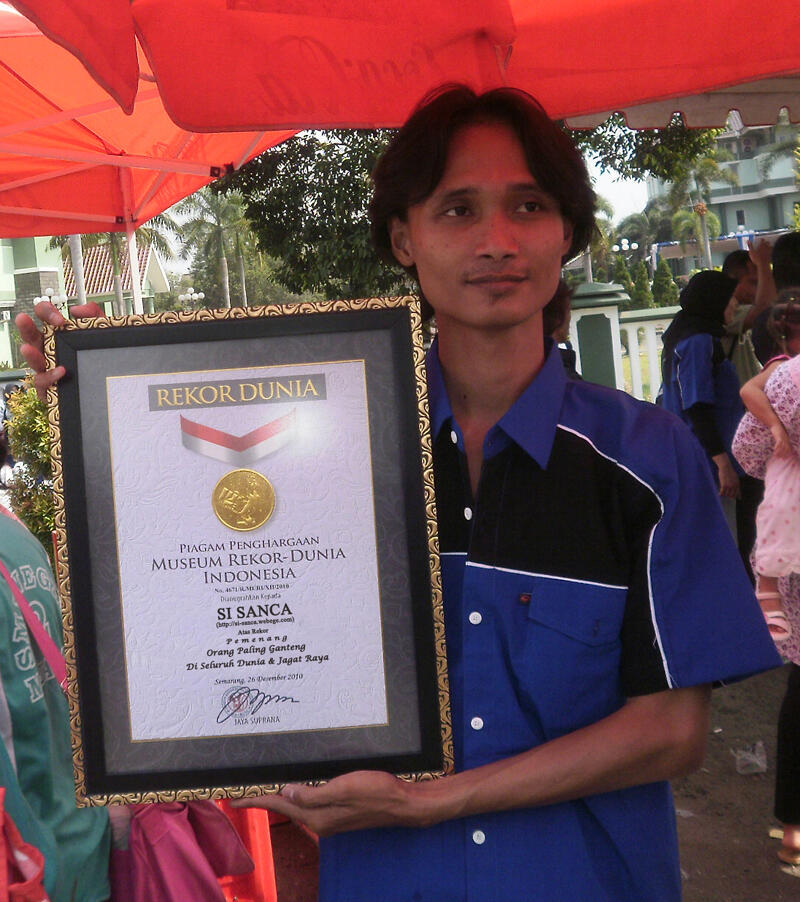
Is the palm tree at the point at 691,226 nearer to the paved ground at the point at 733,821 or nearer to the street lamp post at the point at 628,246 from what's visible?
the street lamp post at the point at 628,246

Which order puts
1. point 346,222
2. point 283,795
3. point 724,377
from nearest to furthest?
1. point 283,795
2. point 724,377
3. point 346,222

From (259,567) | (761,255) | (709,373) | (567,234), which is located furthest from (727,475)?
(259,567)

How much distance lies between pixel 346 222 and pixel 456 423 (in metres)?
10.1

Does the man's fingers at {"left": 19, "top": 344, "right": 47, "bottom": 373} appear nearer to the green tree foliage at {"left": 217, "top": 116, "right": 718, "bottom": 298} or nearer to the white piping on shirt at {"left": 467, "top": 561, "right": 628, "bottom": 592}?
the white piping on shirt at {"left": 467, "top": 561, "right": 628, "bottom": 592}

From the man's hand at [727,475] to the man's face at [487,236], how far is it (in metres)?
4.90

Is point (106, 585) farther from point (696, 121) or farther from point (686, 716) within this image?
point (696, 121)

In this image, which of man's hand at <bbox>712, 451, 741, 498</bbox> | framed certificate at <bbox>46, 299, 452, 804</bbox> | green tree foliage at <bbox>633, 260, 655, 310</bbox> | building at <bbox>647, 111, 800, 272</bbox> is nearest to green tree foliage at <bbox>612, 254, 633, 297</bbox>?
green tree foliage at <bbox>633, 260, 655, 310</bbox>

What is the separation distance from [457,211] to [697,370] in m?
4.81

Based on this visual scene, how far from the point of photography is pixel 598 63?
8.90ft

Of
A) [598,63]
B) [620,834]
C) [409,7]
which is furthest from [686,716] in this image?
[598,63]

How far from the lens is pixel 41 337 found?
165cm

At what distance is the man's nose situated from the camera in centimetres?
157

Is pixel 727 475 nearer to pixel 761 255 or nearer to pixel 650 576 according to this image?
pixel 761 255
